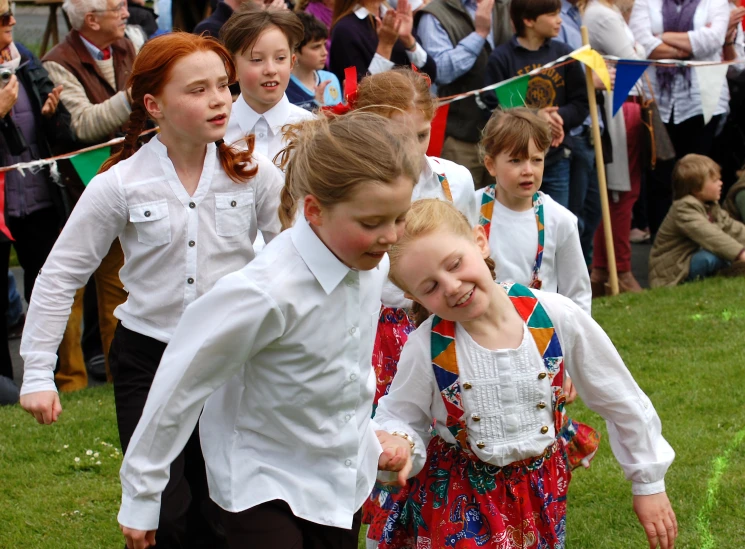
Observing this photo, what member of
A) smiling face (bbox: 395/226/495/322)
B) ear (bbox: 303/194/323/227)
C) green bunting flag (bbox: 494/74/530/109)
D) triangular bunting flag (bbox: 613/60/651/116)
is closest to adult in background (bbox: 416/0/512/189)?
green bunting flag (bbox: 494/74/530/109)

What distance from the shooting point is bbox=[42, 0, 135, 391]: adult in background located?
6.48 m

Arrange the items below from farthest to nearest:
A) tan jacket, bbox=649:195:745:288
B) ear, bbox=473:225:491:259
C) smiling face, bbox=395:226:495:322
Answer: tan jacket, bbox=649:195:745:288, ear, bbox=473:225:491:259, smiling face, bbox=395:226:495:322

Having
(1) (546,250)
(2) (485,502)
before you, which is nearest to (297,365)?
(2) (485,502)

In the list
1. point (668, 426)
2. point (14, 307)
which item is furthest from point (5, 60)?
point (668, 426)

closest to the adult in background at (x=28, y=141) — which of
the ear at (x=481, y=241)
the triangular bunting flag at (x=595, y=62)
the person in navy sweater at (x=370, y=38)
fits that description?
the person in navy sweater at (x=370, y=38)

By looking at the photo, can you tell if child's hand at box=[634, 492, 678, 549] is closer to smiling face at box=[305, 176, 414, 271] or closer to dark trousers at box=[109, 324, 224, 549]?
smiling face at box=[305, 176, 414, 271]

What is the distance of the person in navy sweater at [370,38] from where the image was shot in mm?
7102

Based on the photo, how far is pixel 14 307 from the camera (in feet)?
27.0

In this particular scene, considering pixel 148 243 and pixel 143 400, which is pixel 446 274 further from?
pixel 143 400

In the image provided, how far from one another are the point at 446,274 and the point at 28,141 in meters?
4.12

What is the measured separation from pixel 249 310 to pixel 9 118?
4116mm

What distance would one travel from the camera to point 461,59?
786 cm

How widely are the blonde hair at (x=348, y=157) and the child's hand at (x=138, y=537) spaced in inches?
37.4

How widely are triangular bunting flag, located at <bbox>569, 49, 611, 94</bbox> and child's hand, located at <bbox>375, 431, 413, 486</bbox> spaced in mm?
5536
